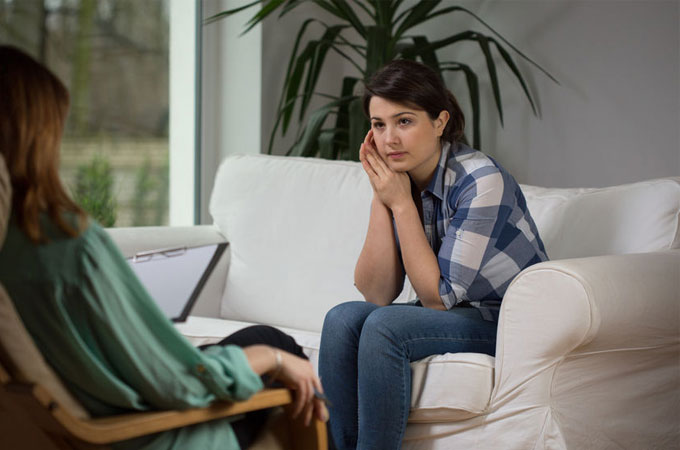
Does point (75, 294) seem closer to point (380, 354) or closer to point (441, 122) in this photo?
point (380, 354)

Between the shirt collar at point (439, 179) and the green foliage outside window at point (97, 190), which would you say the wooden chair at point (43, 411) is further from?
the green foliage outside window at point (97, 190)

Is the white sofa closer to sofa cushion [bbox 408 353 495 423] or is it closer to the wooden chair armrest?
sofa cushion [bbox 408 353 495 423]

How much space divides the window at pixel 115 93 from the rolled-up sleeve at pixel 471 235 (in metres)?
1.41

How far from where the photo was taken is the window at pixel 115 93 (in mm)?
2521

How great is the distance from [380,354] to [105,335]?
2.52ft

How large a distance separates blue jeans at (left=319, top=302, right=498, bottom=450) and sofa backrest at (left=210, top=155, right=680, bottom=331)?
455 millimetres

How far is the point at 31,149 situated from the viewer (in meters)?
0.82

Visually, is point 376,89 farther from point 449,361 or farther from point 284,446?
point 284,446

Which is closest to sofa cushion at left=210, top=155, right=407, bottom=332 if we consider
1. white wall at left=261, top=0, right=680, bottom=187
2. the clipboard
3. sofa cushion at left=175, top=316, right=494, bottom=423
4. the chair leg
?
sofa cushion at left=175, top=316, right=494, bottom=423

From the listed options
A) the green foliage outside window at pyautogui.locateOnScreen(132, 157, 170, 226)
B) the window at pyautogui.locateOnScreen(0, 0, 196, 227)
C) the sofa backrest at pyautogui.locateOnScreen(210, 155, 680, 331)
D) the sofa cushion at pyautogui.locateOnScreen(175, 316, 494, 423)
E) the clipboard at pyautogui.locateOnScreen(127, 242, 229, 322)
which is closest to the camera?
the clipboard at pyautogui.locateOnScreen(127, 242, 229, 322)

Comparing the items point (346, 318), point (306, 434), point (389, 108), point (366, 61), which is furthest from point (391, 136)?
point (366, 61)

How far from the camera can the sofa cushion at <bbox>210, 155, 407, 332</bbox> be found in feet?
7.18

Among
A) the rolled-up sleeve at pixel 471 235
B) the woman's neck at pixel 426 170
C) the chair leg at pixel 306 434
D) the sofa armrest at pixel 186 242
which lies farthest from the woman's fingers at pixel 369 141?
the chair leg at pixel 306 434

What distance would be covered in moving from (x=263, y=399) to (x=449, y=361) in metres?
0.65
